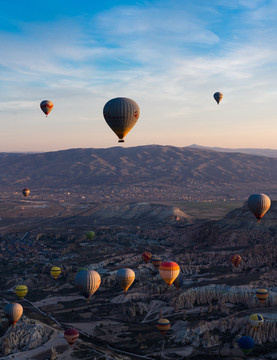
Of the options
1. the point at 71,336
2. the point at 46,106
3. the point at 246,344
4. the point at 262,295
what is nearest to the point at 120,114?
the point at 71,336

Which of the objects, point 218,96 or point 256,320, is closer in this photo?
point 256,320

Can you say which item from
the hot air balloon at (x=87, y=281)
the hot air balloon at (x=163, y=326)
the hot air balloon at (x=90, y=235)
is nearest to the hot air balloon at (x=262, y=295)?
the hot air balloon at (x=163, y=326)

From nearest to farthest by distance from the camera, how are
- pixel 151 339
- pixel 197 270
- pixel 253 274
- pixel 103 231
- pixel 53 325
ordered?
pixel 151 339 → pixel 53 325 → pixel 253 274 → pixel 197 270 → pixel 103 231

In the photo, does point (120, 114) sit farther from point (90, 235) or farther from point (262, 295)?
point (90, 235)

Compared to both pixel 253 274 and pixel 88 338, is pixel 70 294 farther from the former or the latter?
pixel 253 274

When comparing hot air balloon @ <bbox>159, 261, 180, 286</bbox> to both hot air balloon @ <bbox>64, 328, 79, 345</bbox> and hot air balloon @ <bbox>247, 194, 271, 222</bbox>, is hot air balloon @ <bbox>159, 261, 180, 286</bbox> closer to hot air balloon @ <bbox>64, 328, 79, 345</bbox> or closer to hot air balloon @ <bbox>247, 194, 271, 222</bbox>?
hot air balloon @ <bbox>64, 328, 79, 345</bbox>

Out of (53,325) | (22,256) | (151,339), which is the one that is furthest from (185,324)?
(22,256)
